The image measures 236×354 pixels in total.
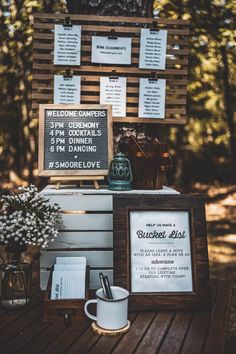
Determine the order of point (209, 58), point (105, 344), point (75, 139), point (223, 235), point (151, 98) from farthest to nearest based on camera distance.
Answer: point (223, 235)
point (209, 58)
point (151, 98)
point (75, 139)
point (105, 344)

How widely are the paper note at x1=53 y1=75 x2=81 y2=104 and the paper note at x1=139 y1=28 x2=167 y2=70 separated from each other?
0.49m

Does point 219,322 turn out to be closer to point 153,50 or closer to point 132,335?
point 132,335

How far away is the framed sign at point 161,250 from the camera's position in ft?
7.32

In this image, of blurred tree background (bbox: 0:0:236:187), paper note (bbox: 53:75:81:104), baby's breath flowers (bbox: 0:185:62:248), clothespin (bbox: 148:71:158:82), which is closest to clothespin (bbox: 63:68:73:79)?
paper note (bbox: 53:75:81:104)

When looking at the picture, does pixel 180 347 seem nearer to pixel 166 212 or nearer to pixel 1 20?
pixel 166 212

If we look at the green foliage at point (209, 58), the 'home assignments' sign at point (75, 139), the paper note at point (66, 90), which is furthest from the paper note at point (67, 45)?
the green foliage at point (209, 58)

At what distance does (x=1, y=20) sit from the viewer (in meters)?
6.49

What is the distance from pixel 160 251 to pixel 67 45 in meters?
1.62

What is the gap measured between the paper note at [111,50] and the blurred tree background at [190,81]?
0.20 metres

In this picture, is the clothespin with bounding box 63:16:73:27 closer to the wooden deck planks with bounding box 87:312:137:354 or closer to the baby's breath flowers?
the baby's breath flowers

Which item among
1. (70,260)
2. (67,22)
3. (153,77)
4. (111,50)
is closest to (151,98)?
(153,77)

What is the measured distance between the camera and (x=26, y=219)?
2188 mm

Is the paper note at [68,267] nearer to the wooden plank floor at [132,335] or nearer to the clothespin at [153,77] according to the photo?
the wooden plank floor at [132,335]

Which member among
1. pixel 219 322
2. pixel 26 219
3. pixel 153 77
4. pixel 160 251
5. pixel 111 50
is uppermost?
pixel 111 50
